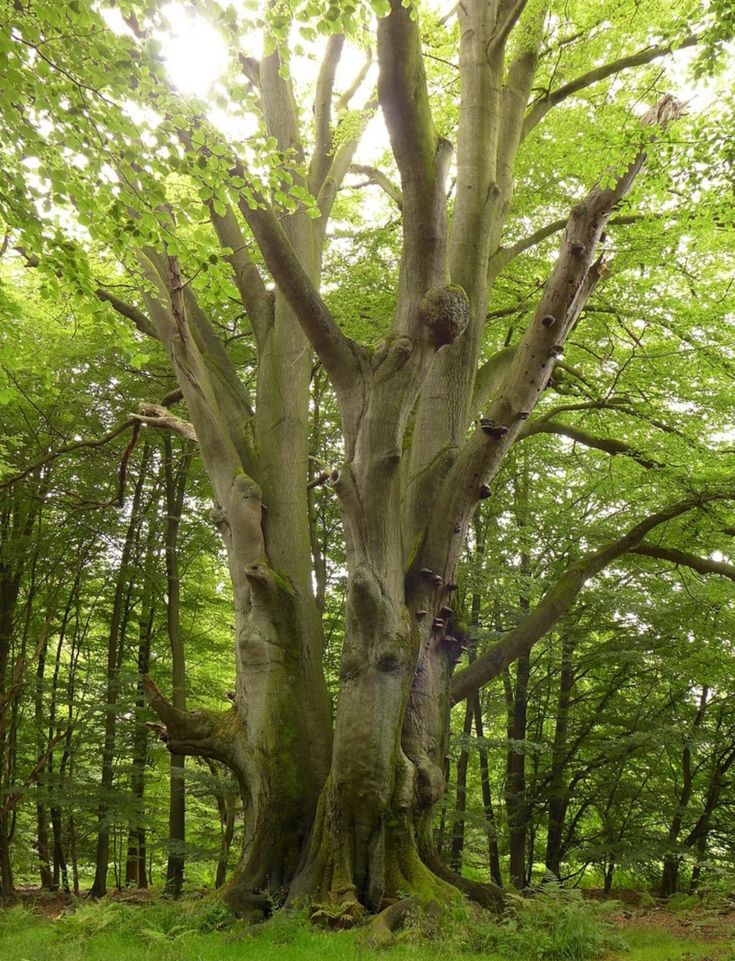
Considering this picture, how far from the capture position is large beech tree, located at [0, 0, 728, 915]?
462 centimetres

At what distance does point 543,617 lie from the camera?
23.7 ft

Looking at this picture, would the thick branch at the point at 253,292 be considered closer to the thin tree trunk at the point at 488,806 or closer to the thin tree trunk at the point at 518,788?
the thin tree trunk at the point at 518,788

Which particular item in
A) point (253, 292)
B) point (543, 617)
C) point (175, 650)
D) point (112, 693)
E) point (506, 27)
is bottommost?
point (112, 693)

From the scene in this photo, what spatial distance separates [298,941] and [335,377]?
361cm

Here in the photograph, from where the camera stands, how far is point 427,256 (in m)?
5.26

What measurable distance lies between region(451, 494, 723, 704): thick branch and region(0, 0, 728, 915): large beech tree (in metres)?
0.03

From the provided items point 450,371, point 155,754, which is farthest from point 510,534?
point 155,754

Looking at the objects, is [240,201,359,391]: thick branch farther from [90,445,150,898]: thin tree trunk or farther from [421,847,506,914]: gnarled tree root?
[90,445,150,898]: thin tree trunk

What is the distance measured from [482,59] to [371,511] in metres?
4.47

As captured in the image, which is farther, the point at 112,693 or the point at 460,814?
the point at 112,693

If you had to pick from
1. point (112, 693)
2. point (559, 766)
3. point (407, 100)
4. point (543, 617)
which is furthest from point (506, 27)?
point (112, 693)

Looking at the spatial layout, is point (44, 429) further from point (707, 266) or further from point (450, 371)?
point (707, 266)

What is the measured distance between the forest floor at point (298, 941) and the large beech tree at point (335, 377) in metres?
0.41

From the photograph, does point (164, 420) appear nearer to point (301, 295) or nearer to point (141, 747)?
point (301, 295)
